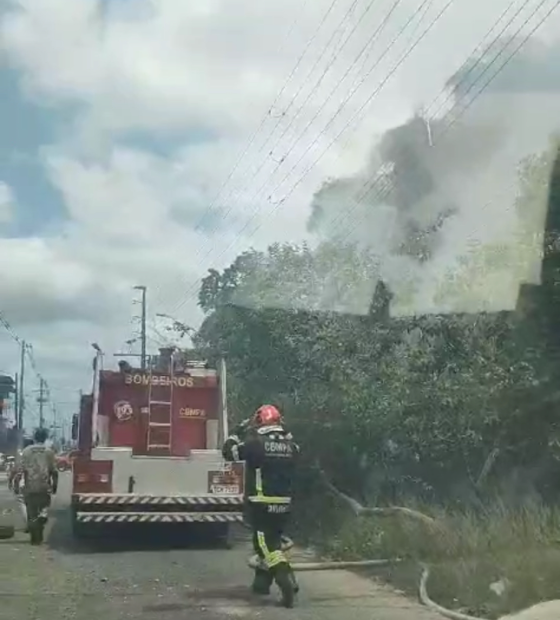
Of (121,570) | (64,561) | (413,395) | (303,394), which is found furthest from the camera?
(303,394)

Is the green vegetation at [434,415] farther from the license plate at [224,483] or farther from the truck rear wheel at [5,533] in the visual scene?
the truck rear wheel at [5,533]

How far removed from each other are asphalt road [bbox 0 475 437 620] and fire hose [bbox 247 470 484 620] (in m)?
0.15

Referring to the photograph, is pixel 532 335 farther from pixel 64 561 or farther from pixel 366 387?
pixel 64 561

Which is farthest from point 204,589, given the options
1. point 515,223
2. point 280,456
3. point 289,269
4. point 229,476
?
point 289,269

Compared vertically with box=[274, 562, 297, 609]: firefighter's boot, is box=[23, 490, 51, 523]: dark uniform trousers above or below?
above

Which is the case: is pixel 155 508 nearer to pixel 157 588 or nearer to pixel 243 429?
pixel 157 588

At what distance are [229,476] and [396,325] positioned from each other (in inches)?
139

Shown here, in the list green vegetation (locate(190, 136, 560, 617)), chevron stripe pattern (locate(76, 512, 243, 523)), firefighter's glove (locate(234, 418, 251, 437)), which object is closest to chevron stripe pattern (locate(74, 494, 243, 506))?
chevron stripe pattern (locate(76, 512, 243, 523))

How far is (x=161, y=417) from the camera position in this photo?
57.9 ft

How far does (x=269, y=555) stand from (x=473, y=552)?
2.49 m

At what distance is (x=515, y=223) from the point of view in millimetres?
15469

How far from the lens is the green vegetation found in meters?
12.5

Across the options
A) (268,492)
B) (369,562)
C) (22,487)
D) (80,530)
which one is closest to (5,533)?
(22,487)

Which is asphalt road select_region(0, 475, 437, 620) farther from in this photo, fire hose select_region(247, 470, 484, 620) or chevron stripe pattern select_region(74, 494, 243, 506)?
chevron stripe pattern select_region(74, 494, 243, 506)
